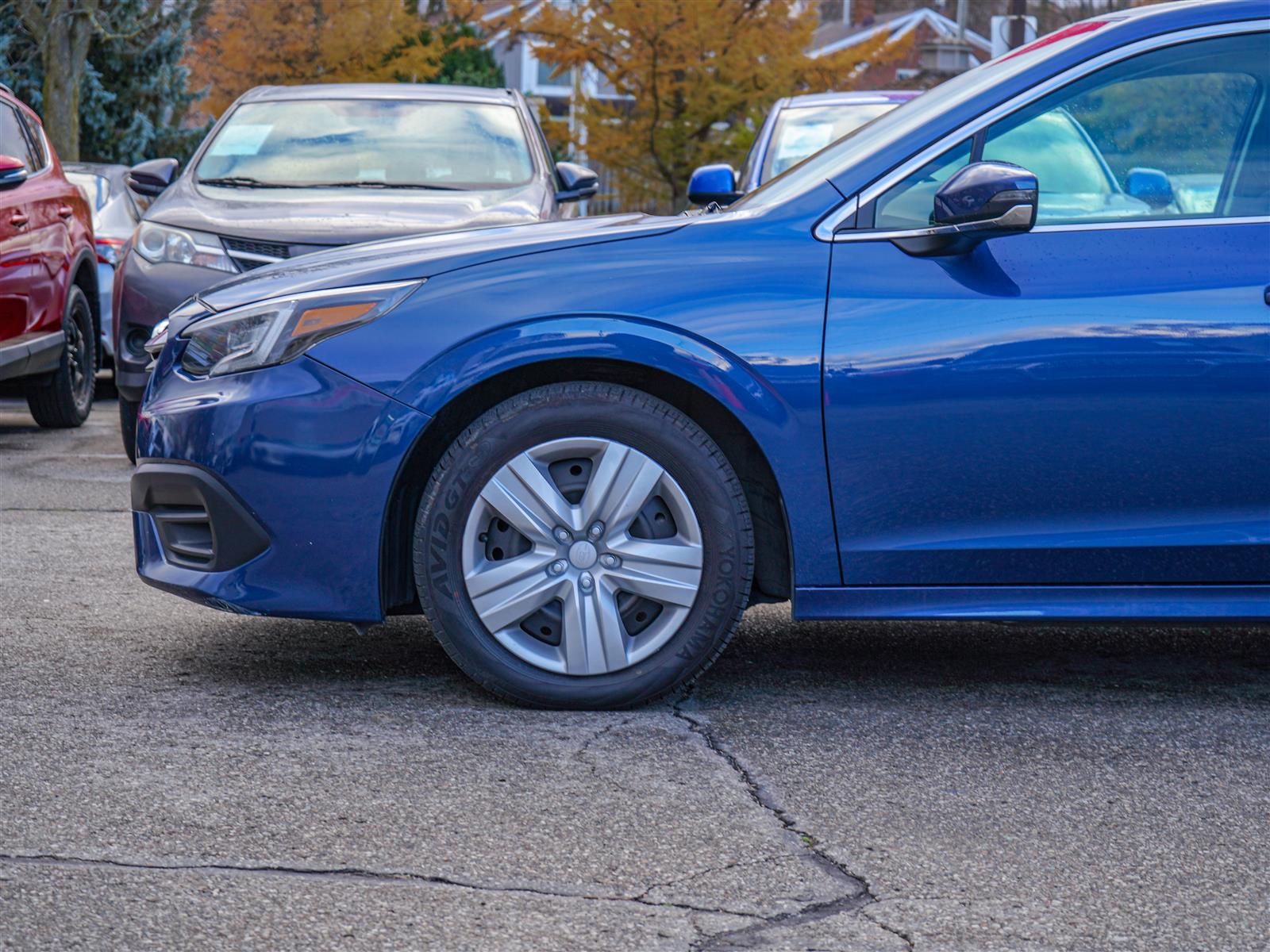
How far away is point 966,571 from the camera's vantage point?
4051 mm

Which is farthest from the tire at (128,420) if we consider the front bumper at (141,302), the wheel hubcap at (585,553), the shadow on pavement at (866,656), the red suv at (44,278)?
the wheel hubcap at (585,553)

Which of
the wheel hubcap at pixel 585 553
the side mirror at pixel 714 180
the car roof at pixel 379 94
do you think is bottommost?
the wheel hubcap at pixel 585 553

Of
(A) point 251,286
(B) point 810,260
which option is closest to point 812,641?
(B) point 810,260

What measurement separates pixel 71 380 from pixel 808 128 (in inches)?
177

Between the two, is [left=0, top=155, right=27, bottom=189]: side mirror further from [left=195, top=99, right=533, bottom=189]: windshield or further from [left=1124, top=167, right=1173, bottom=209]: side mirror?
[left=1124, top=167, right=1173, bottom=209]: side mirror

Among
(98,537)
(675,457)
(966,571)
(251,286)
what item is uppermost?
(251,286)

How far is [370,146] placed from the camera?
843 cm

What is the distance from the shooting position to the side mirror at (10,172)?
8273 mm

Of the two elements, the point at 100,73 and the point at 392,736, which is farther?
the point at 100,73

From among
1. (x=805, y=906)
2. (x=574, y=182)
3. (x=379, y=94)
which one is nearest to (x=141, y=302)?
(x=379, y=94)

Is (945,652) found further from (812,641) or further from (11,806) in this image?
(11,806)

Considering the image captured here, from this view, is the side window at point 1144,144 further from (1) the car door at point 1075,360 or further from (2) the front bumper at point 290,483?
(2) the front bumper at point 290,483

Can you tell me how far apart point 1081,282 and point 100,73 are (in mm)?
24559

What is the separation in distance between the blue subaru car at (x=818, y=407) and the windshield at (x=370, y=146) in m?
4.22
